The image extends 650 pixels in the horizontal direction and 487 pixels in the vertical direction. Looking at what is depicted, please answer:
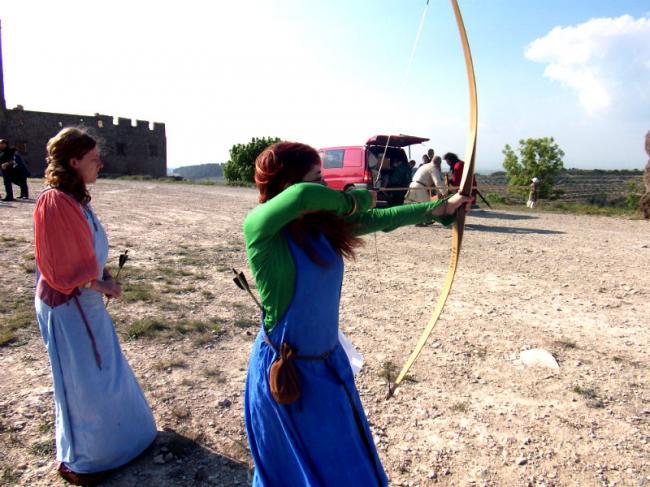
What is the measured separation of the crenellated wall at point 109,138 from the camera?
32.6 m

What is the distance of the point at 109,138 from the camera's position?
36.1 m

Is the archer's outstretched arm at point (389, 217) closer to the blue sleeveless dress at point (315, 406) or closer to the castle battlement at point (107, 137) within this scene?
the blue sleeveless dress at point (315, 406)

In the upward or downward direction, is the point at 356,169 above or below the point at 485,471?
Result: above

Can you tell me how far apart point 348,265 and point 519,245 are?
3.47 metres

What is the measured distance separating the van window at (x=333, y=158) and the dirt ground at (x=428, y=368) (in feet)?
17.1

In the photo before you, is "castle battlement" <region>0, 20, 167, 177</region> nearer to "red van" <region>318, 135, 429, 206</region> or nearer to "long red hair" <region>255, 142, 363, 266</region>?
"red van" <region>318, 135, 429, 206</region>

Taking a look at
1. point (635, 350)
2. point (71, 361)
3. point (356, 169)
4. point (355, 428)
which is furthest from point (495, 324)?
point (356, 169)

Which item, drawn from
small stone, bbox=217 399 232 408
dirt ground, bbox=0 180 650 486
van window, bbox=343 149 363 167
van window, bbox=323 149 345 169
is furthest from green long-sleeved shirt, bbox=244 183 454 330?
van window, bbox=323 149 345 169

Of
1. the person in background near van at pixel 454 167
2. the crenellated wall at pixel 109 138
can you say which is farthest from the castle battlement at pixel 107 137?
the person in background near van at pixel 454 167

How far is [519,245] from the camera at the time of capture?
8445 mm

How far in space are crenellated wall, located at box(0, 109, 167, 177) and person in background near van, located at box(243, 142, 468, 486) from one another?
32.2 meters

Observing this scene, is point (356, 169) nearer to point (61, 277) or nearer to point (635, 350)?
point (635, 350)

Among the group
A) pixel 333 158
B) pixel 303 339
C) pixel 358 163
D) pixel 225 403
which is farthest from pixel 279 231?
pixel 333 158

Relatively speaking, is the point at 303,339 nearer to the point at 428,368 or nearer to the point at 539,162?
the point at 428,368
